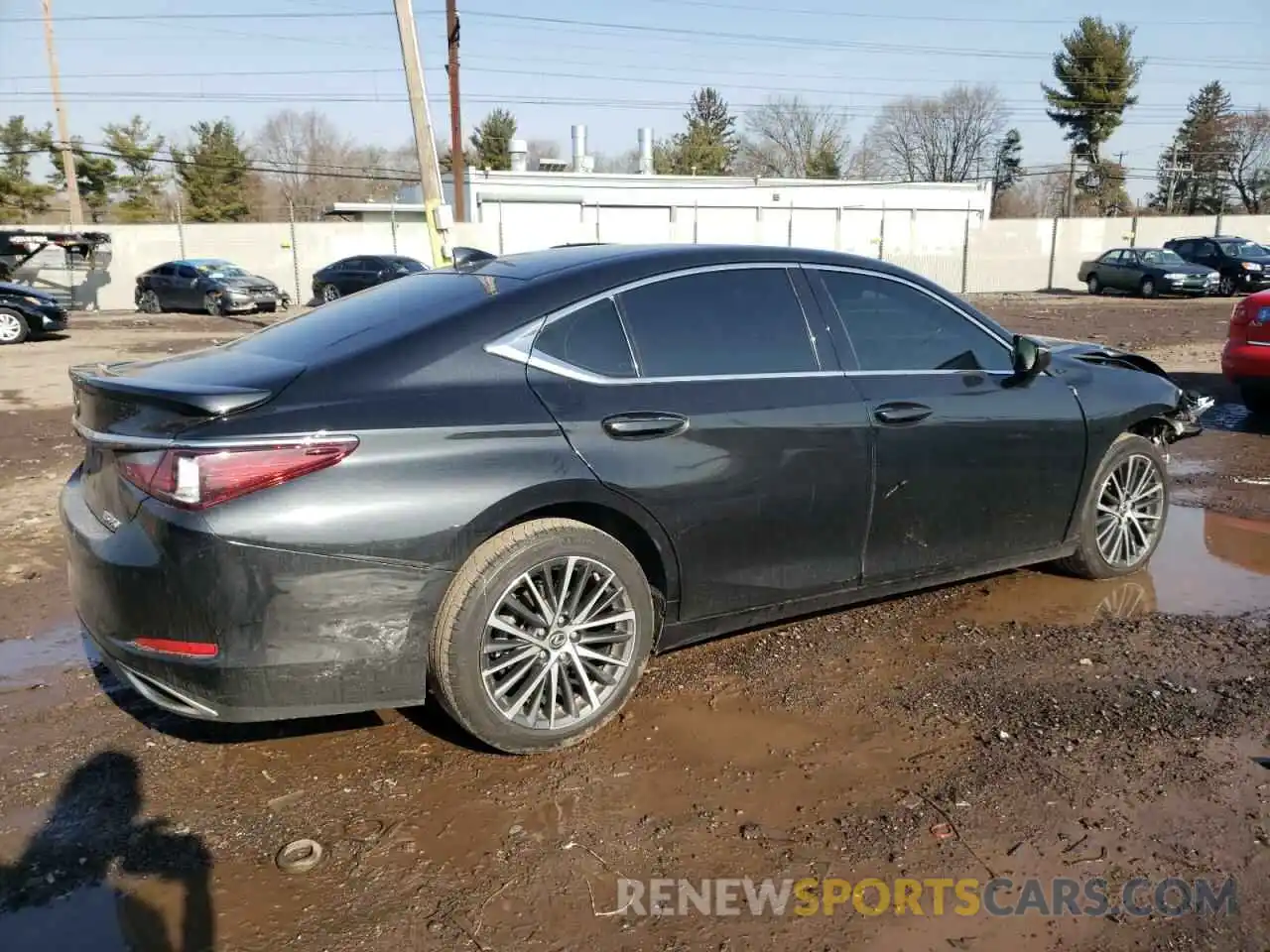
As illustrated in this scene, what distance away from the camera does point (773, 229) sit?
38219 mm

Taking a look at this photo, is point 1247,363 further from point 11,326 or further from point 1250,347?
point 11,326

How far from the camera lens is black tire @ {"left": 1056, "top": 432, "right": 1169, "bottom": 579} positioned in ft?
15.5

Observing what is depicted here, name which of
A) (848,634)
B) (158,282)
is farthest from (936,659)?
(158,282)

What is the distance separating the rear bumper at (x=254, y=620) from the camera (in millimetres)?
2771

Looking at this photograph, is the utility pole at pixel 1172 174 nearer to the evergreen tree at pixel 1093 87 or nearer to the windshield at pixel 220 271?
the evergreen tree at pixel 1093 87

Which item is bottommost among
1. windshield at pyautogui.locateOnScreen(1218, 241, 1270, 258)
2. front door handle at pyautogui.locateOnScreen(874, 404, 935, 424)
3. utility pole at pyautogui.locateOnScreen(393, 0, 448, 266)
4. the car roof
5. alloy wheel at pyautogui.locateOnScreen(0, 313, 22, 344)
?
alloy wheel at pyautogui.locateOnScreen(0, 313, 22, 344)

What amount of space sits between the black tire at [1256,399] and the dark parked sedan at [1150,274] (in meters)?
21.4

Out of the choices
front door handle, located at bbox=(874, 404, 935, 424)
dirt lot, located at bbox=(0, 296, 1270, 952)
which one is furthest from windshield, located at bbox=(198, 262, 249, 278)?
front door handle, located at bbox=(874, 404, 935, 424)

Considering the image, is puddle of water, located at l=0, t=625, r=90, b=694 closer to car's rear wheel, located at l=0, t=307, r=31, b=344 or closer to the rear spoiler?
the rear spoiler

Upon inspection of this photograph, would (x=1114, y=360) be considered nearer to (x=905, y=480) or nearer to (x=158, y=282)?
(x=905, y=480)

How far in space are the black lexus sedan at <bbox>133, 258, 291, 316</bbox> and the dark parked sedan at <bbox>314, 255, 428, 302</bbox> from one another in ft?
4.58

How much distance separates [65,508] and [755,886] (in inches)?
99.9

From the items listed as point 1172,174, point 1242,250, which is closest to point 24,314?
point 1242,250

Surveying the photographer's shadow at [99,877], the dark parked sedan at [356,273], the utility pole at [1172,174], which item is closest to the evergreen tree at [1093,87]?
the utility pole at [1172,174]
